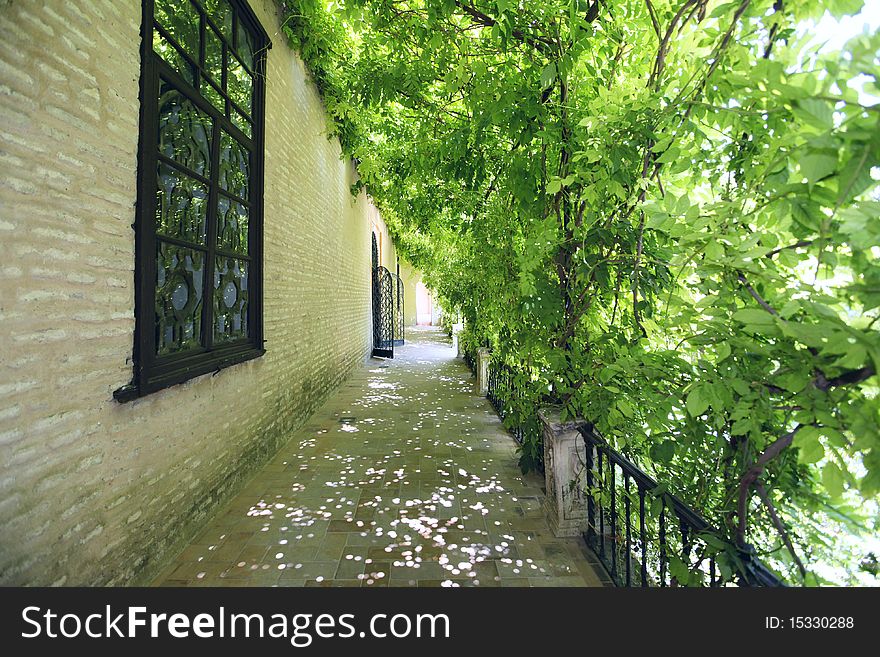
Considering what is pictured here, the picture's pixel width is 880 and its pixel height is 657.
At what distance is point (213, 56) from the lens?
3402mm

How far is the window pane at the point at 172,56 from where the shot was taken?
2584 millimetres

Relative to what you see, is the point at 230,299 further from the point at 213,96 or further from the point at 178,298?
the point at 213,96

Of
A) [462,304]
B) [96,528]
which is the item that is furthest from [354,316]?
[96,528]

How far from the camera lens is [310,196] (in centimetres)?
602

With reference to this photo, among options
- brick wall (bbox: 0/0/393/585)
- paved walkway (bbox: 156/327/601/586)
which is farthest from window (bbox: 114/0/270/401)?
paved walkway (bbox: 156/327/601/586)

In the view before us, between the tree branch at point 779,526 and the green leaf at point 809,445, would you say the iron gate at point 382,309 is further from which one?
the green leaf at point 809,445

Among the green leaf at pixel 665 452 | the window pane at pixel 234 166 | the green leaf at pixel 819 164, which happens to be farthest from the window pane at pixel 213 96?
the green leaf at pixel 665 452

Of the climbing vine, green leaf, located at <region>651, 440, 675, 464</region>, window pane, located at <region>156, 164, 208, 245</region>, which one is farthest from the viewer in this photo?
window pane, located at <region>156, 164, 208, 245</region>

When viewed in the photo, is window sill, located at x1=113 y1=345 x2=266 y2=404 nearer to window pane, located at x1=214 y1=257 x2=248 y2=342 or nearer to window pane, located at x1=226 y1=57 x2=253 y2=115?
window pane, located at x1=214 y1=257 x2=248 y2=342

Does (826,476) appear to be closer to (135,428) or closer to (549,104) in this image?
(549,104)

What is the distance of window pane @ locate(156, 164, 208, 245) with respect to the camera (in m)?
2.62

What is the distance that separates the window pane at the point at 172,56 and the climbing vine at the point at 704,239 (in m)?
1.30

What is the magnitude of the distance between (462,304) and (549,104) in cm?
503

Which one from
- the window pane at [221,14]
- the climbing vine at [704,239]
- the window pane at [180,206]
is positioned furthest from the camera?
the window pane at [221,14]
